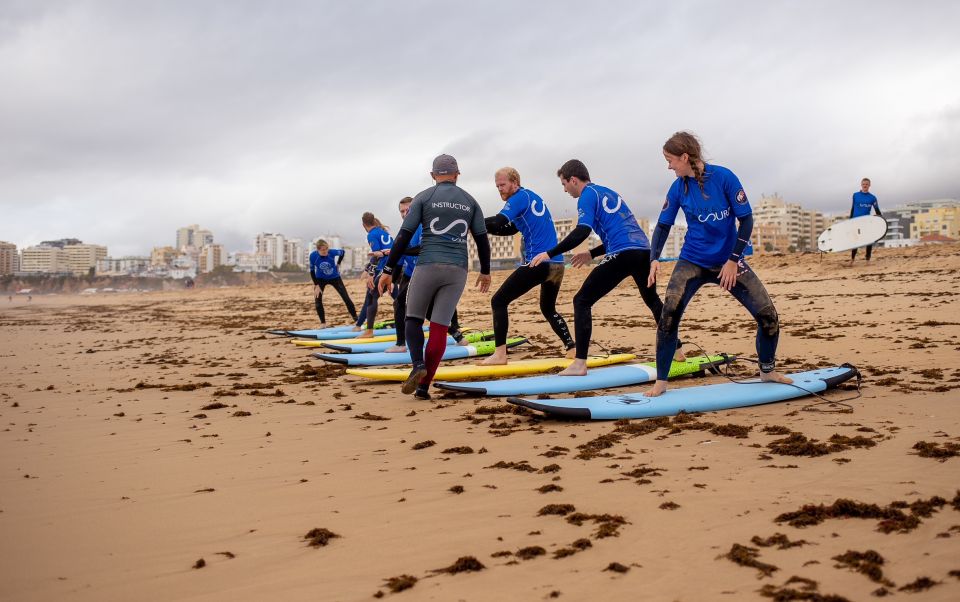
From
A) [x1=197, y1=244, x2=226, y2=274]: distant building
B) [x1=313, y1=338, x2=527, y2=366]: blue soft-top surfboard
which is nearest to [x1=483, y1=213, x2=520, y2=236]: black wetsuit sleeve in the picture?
[x1=313, y1=338, x2=527, y2=366]: blue soft-top surfboard

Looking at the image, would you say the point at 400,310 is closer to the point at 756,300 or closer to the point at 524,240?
the point at 524,240

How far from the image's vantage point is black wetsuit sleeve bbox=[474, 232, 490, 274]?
20.4ft

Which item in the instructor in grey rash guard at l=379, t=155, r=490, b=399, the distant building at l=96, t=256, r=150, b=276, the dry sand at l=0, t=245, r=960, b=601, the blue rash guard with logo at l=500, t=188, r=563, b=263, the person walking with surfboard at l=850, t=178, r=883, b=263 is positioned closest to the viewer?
the dry sand at l=0, t=245, r=960, b=601

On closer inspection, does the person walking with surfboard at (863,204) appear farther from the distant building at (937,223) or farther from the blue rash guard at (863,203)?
the distant building at (937,223)

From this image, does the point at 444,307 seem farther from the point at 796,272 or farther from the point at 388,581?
the point at 796,272

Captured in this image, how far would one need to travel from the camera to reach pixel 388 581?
2.29 metres

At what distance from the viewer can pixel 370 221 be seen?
10.9 m

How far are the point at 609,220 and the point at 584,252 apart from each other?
473mm

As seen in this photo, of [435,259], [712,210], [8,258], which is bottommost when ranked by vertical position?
[435,259]

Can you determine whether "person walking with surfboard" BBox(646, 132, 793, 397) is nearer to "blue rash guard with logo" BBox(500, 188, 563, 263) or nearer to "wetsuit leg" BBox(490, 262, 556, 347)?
"wetsuit leg" BBox(490, 262, 556, 347)

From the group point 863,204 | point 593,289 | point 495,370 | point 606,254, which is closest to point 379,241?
point 495,370

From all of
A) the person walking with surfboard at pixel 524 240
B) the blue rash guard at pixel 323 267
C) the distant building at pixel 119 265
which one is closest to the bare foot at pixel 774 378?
the person walking with surfboard at pixel 524 240

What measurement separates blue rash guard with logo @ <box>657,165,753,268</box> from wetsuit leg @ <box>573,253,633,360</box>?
1.26 metres

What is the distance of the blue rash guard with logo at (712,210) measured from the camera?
505 centimetres
